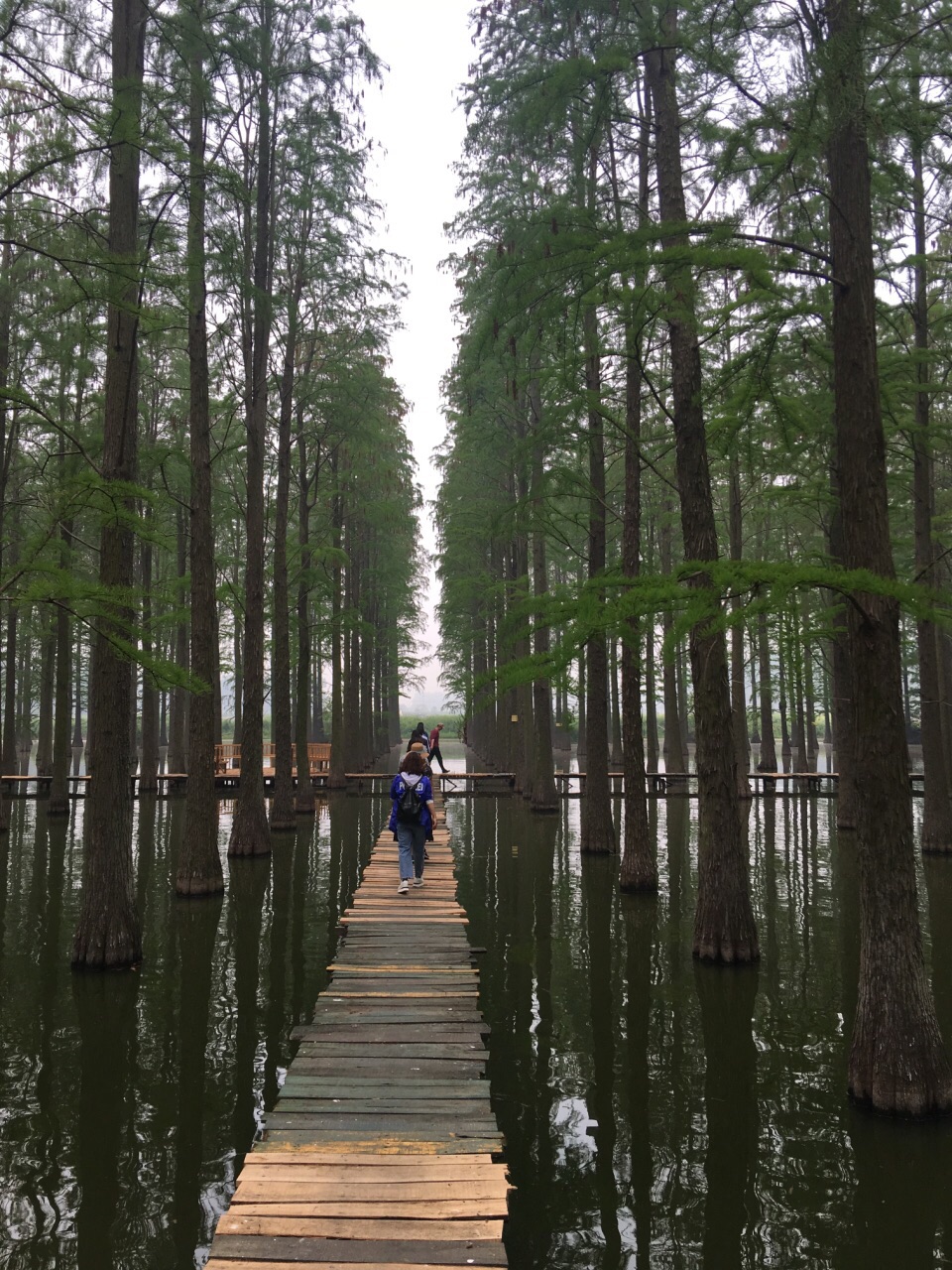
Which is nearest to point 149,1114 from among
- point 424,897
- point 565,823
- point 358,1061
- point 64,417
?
point 358,1061

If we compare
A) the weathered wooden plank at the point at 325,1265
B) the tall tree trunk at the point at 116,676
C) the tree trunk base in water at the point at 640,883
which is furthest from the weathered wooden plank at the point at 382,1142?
the tree trunk base in water at the point at 640,883

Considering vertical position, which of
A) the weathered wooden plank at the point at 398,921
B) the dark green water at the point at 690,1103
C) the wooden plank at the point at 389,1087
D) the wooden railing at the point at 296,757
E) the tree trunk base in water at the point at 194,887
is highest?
the wooden railing at the point at 296,757

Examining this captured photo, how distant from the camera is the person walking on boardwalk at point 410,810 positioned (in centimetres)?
1037

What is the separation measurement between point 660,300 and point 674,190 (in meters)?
3.47

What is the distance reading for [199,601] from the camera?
14.1 m

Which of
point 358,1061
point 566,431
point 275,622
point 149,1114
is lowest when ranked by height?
point 149,1114

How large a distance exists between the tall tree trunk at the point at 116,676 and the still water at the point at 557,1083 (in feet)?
1.91

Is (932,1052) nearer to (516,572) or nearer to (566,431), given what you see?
(566,431)

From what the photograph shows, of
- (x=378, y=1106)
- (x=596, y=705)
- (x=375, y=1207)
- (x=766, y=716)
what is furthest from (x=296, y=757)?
(x=375, y=1207)

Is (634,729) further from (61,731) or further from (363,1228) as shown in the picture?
(61,731)

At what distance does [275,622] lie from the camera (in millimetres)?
20719

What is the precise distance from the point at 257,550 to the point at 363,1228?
1525cm

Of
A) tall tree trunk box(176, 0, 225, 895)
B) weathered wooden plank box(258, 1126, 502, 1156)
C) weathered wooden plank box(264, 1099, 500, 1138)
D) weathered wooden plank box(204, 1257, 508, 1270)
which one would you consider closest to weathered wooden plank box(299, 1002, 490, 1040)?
weathered wooden plank box(264, 1099, 500, 1138)

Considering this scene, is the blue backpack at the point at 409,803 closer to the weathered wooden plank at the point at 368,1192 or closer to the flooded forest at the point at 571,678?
the flooded forest at the point at 571,678
